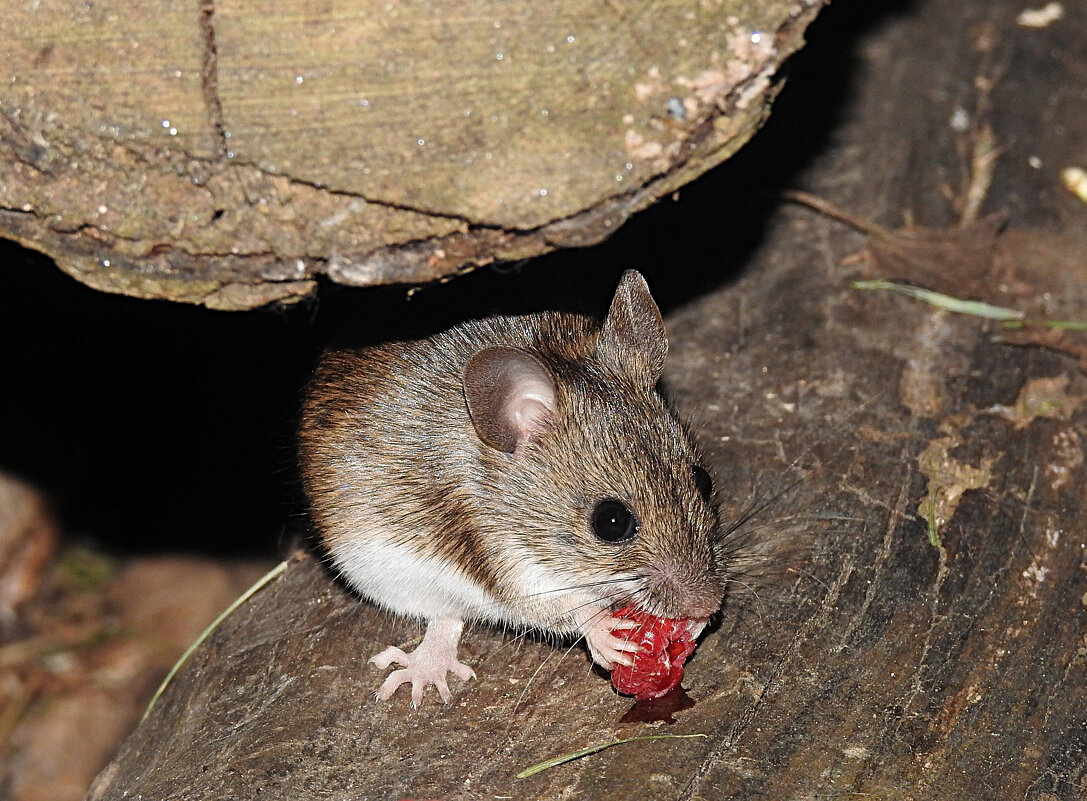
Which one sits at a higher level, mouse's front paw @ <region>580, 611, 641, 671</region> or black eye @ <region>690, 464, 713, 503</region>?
black eye @ <region>690, 464, 713, 503</region>

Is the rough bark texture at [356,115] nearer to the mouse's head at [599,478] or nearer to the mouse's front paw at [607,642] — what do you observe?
the mouse's head at [599,478]

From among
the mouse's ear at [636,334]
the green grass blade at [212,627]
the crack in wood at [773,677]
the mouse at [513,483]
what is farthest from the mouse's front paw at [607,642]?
the green grass blade at [212,627]

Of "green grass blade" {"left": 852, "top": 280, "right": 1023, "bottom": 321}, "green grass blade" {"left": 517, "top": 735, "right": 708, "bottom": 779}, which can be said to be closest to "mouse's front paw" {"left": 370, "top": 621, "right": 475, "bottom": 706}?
"green grass blade" {"left": 517, "top": 735, "right": 708, "bottom": 779}

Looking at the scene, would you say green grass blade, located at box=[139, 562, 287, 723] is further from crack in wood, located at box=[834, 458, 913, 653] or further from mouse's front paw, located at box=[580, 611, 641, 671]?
crack in wood, located at box=[834, 458, 913, 653]

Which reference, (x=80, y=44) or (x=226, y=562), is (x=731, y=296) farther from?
(x=226, y=562)

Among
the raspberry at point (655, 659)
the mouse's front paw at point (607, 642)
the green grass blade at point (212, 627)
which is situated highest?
the raspberry at point (655, 659)

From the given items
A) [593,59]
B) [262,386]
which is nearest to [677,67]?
[593,59]

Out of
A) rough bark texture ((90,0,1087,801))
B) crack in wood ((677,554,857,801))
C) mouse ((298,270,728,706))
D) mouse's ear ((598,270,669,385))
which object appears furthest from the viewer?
mouse's ear ((598,270,669,385))

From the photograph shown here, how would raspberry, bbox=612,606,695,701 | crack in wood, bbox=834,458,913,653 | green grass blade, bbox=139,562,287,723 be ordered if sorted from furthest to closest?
green grass blade, bbox=139,562,287,723, crack in wood, bbox=834,458,913,653, raspberry, bbox=612,606,695,701
